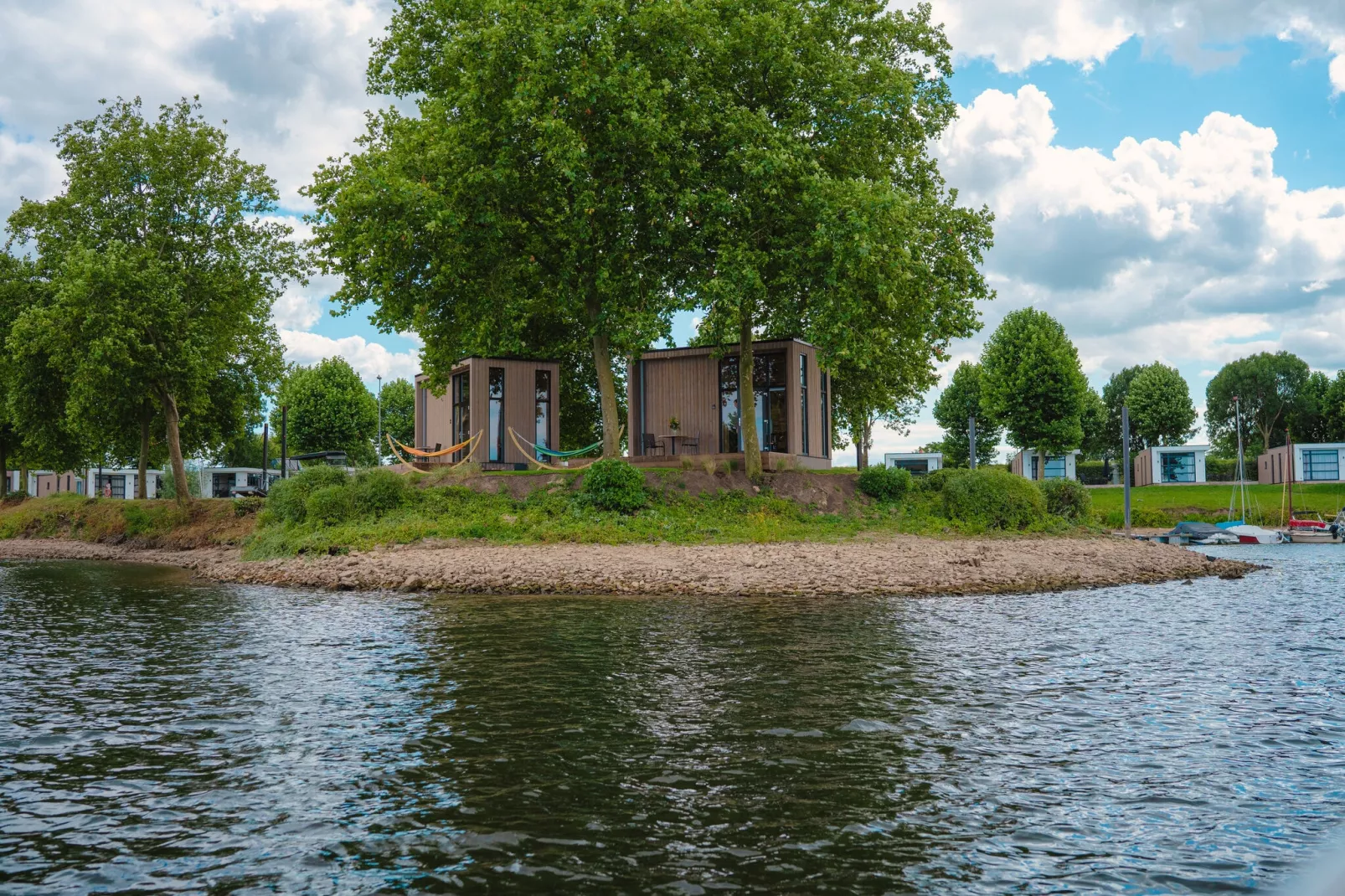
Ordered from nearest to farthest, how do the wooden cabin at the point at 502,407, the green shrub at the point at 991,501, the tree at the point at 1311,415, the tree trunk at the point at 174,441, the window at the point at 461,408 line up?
1. the green shrub at the point at 991,501
2. the wooden cabin at the point at 502,407
3. the window at the point at 461,408
4. the tree trunk at the point at 174,441
5. the tree at the point at 1311,415

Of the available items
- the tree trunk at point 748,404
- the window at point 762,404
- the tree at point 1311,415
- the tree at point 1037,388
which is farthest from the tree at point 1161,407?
the tree trunk at point 748,404

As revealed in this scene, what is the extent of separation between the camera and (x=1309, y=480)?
73.9 m

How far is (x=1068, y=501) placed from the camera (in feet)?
105

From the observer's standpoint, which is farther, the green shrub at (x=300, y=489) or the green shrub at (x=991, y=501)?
the green shrub at (x=991, y=501)

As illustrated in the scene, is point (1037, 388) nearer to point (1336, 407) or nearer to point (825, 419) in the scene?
point (825, 419)

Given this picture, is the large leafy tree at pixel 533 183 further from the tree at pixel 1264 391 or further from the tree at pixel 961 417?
the tree at pixel 1264 391

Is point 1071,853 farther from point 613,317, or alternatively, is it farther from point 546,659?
point 613,317

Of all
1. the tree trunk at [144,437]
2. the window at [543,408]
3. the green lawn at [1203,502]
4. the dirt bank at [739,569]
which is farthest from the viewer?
the green lawn at [1203,502]

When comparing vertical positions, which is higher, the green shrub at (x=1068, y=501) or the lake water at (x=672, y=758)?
the green shrub at (x=1068, y=501)

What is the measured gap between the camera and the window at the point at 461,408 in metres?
34.1

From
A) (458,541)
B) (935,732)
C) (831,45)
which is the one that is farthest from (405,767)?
(831,45)

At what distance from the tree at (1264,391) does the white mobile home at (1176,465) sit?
58.4ft

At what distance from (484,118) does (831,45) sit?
A: 10646 millimetres

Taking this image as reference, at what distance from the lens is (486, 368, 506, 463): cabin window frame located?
33.6m
